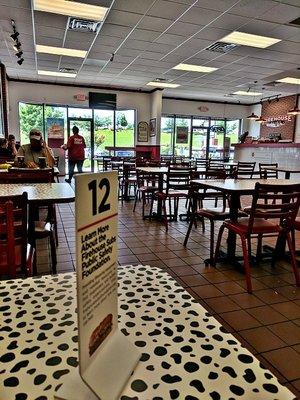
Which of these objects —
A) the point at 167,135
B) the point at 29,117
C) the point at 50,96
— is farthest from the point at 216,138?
the point at 29,117

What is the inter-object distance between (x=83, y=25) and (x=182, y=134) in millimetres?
8958

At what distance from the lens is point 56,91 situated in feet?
38.3

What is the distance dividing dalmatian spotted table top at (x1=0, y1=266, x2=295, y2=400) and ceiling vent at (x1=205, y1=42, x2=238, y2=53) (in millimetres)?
6734

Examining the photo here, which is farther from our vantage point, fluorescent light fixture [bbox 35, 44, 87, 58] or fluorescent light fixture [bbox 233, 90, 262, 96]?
fluorescent light fixture [bbox 233, 90, 262, 96]

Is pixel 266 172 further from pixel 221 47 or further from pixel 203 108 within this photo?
pixel 203 108

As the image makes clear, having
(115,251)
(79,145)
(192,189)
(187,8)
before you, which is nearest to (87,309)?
(115,251)

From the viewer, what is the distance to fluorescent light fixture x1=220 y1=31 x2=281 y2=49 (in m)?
5.97

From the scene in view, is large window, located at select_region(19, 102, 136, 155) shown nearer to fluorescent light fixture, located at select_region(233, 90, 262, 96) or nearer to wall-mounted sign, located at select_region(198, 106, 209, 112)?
wall-mounted sign, located at select_region(198, 106, 209, 112)

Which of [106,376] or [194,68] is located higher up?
[194,68]

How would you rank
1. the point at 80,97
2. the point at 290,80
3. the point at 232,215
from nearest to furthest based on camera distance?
the point at 232,215 < the point at 290,80 < the point at 80,97

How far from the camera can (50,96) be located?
38.2ft

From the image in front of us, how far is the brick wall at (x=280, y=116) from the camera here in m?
12.2

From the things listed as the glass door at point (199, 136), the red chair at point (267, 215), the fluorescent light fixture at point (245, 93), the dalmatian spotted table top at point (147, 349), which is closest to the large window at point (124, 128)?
the glass door at point (199, 136)

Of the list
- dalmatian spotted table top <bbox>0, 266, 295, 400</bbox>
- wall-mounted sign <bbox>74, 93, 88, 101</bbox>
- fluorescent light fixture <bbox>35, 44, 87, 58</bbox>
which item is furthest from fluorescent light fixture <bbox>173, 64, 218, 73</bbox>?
dalmatian spotted table top <bbox>0, 266, 295, 400</bbox>
